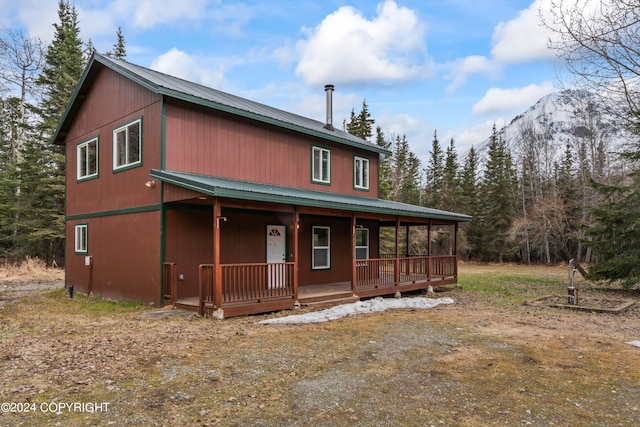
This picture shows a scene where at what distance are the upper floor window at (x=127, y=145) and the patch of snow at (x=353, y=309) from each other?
18.4 ft

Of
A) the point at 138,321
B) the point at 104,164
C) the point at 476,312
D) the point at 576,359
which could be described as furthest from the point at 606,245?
the point at 104,164

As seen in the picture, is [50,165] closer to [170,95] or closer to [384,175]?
[170,95]

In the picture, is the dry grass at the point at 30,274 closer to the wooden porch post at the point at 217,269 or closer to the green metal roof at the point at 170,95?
the green metal roof at the point at 170,95

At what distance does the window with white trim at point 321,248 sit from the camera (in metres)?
14.2

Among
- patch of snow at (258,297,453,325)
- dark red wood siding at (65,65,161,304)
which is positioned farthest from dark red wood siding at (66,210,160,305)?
patch of snow at (258,297,453,325)

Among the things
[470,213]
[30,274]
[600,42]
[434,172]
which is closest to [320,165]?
[600,42]

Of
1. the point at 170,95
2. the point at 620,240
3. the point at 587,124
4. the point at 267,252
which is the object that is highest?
Result: the point at 587,124

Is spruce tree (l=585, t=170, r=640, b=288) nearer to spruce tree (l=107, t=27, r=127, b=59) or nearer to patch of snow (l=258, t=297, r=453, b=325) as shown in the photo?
patch of snow (l=258, t=297, r=453, b=325)

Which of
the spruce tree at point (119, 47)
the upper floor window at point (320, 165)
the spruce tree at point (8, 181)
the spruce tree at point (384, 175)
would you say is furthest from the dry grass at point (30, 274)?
the spruce tree at point (119, 47)

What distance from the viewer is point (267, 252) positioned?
41.2 ft

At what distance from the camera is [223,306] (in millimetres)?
8992

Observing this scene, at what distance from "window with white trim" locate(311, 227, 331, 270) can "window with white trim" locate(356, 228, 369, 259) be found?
6.34ft

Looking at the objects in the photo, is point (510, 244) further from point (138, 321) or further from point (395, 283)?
point (138, 321)

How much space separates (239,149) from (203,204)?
6.77 ft
